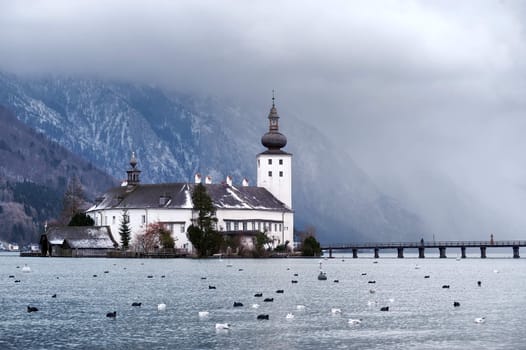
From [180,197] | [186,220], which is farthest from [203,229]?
[180,197]

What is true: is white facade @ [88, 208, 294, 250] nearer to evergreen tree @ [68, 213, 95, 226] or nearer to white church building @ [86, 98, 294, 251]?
white church building @ [86, 98, 294, 251]

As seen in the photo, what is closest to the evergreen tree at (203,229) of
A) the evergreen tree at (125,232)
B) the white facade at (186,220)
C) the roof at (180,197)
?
the white facade at (186,220)

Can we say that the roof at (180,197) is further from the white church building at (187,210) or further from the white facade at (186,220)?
the white facade at (186,220)

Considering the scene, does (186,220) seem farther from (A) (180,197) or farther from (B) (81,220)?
(B) (81,220)

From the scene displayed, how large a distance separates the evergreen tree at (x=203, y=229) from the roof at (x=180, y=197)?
39.6ft

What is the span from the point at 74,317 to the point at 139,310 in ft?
15.4

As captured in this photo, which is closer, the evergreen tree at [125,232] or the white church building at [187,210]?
the evergreen tree at [125,232]

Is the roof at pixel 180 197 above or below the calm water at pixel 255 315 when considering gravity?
above

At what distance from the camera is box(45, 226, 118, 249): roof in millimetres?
173750

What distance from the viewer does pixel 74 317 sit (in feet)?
178

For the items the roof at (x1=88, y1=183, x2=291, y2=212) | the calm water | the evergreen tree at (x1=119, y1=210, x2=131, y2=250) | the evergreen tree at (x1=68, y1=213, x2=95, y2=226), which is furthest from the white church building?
the calm water

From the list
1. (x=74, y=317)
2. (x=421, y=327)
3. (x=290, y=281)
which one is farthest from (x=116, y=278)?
(x=421, y=327)

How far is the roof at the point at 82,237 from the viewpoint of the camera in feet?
570

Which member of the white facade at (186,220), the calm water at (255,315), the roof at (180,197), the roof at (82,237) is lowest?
the calm water at (255,315)
